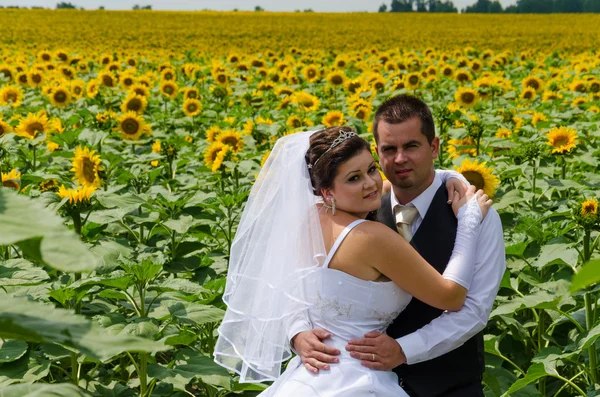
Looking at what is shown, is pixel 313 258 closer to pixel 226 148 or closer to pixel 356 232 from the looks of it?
pixel 356 232

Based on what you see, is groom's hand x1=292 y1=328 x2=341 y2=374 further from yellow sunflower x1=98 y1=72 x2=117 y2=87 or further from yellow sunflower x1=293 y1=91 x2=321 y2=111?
yellow sunflower x1=98 y1=72 x2=117 y2=87

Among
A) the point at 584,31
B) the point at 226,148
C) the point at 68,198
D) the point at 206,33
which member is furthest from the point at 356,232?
the point at 584,31

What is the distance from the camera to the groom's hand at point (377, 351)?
2.59m

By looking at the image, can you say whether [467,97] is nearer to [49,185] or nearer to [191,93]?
[191,93]

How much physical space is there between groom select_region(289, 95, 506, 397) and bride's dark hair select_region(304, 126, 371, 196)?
21 centimetres

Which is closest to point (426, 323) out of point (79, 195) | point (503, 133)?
point (79, 195)

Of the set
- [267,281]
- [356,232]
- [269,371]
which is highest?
[356,232]

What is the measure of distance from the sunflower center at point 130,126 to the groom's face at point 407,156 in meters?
3.84

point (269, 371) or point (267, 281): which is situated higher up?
point (267, 281)

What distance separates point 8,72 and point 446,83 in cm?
562

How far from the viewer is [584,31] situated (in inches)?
1271

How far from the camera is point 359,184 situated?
9.00 ft

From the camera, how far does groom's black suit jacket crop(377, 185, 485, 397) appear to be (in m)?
2.70

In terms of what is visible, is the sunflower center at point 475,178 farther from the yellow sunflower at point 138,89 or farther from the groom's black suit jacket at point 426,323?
the yellow sunflower at point 138,89
